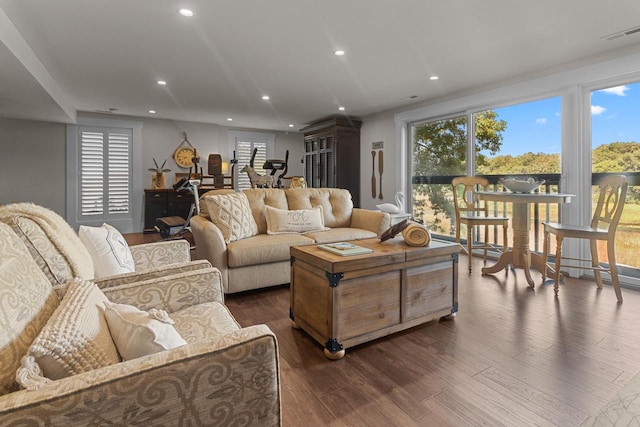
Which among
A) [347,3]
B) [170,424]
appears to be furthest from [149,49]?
[170,424]

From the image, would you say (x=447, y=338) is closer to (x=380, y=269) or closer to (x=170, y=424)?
(x=380, y=269)

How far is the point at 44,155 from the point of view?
5883mm

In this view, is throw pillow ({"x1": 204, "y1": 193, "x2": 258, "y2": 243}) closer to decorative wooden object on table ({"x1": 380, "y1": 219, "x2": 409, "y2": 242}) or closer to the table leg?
decorative wooden object on table ({"x1": 380, "y1": 219, "x2": 409, "y2": 242})

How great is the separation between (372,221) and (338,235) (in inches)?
21.3

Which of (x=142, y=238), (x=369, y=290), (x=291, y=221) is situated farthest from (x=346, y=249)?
(x=142, y=238)

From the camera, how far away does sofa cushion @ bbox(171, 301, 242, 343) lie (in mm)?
1227

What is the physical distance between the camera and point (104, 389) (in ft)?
2.10

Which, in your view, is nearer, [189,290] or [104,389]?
[104,389]

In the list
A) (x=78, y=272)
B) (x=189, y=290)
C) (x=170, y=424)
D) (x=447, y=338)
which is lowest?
(x=447, y=338)

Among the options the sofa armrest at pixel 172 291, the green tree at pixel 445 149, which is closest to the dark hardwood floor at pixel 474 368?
the sofa armrest at pixel 172 291

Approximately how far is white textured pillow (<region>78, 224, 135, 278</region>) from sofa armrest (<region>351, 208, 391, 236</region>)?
2.45 metres

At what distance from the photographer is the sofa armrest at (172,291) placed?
135cm

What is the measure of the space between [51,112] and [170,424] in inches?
241

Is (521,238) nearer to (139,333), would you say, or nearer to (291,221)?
(291,221)
